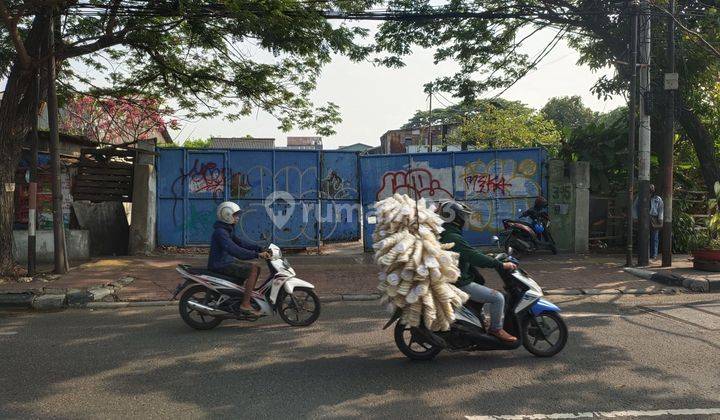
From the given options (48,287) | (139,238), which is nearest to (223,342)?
(48,287)

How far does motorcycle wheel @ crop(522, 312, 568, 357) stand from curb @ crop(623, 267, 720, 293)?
5414 millimetres

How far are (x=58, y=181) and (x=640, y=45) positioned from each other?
11.4m

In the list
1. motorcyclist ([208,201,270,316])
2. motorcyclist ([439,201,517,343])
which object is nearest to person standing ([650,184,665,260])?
motorcyclist ([439,201,517,343])

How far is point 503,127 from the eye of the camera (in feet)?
117

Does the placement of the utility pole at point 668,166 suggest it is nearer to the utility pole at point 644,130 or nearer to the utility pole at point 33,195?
the utility pole at point 644,130

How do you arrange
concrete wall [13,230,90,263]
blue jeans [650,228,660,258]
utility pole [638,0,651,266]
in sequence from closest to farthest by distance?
utility pole [638,0,651,266] < concrete wall [13,230,90,263] < blue jeans [650,228,660,258]

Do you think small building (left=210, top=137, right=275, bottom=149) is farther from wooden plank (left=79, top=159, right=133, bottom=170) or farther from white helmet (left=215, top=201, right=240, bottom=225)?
white helmet (left=215, top=201, right=240, bottom=225)

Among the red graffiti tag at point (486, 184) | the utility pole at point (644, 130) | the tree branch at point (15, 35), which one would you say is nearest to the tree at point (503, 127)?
the red graffiti tag at point (486, 184)

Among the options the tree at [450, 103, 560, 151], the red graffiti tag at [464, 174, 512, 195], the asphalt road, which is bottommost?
the asphalt road

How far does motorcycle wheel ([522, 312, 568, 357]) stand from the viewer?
17.5 feet

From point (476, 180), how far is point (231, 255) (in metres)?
7.71

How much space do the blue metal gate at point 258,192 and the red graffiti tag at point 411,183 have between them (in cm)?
83

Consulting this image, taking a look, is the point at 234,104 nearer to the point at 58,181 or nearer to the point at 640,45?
the point at 58,181

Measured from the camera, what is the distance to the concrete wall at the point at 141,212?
1212 cm
